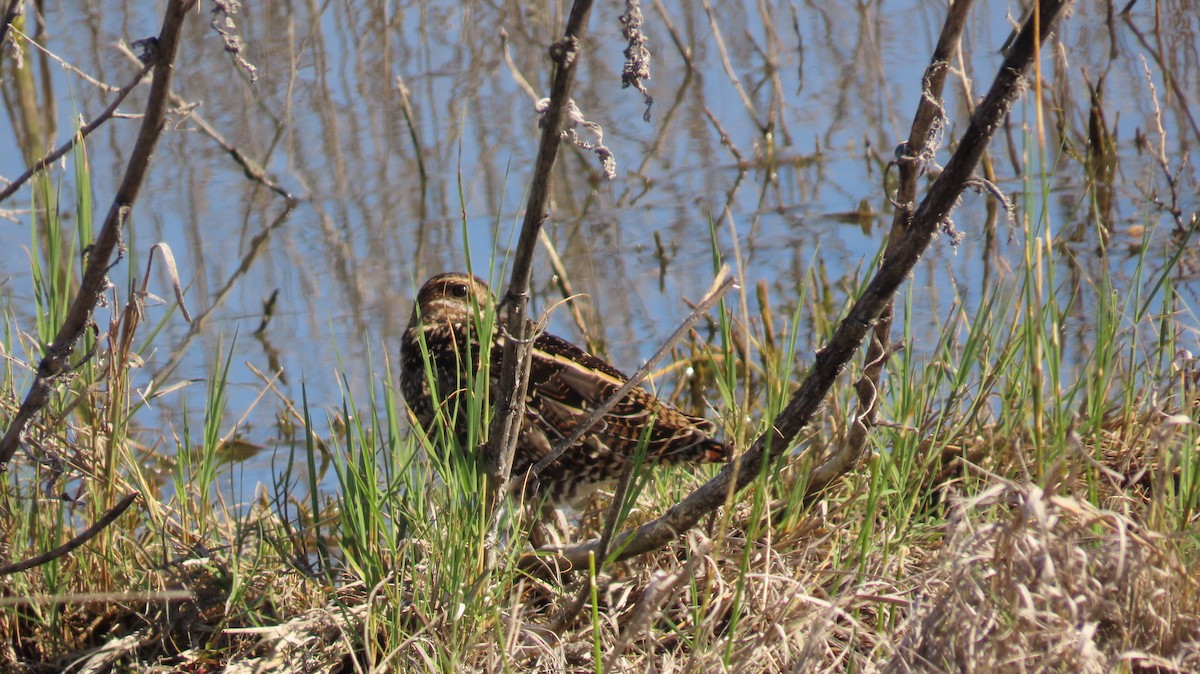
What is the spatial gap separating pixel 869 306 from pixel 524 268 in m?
0.64

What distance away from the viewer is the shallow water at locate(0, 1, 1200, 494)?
6.25 m

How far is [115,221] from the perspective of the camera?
263cm

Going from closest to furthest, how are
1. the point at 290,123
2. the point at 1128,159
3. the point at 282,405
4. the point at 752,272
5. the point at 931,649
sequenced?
the point at 931,649 → the point at 282,405 → the point at 752,272 → the point at 1128,159 → the point at 290,123

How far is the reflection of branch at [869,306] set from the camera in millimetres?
2420

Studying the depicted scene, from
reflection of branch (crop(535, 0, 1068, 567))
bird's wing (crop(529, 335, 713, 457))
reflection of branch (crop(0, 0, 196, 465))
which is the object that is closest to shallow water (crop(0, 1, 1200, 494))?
bird's wing (crop(529, 335, 713, 457))

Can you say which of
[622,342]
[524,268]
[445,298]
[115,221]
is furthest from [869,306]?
[622,342]

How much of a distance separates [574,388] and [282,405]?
1843 millimetres

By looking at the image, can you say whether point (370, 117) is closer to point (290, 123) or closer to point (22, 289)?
point (290, 123)

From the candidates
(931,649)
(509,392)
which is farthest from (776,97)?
(931,649)

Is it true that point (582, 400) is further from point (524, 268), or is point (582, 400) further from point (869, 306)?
point (869, 306)

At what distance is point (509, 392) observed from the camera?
3012 mm

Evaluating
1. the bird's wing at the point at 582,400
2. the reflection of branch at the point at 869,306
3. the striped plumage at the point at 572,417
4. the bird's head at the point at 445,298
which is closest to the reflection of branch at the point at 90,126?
the reflection of branch at the point at 869,306

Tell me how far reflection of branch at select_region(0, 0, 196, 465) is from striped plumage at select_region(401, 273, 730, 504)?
48.5 inches

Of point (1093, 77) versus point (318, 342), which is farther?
point (1093, 77)
